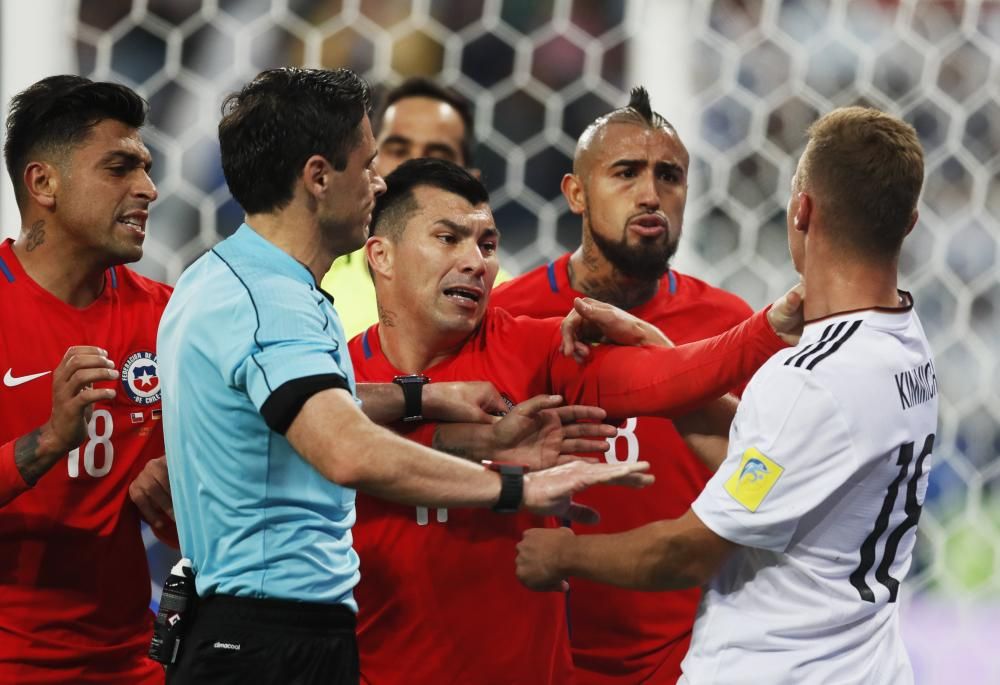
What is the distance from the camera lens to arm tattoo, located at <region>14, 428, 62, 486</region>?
6.83 ft

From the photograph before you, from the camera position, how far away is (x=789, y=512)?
172cm

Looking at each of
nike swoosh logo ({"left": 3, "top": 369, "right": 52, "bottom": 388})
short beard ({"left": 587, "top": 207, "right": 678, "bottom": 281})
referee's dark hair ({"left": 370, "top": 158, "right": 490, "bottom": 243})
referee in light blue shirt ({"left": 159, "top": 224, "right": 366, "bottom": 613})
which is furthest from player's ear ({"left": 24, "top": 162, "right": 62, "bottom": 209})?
short beard ({"left": 587, "top": 207, "right": 678, "bottom": 281})

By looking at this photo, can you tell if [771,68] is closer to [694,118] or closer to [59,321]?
[694,118]

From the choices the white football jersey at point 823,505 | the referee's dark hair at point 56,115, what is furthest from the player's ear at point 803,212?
the referee's dark hair at point 56,115

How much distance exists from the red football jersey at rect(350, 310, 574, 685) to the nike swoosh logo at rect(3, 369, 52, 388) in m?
0.66

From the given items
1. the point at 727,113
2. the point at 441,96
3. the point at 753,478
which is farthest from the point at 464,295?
the point at 727,113

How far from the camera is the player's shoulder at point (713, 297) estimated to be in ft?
8.90

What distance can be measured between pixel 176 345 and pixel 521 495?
53 centimetres

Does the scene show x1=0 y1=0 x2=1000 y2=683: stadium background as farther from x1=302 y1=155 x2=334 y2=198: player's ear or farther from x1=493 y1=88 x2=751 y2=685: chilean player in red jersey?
x1=302 y1=155 x2=334 y2=198: player's ear

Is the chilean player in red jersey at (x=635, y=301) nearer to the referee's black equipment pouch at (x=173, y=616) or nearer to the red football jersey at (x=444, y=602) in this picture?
the red football jersey at (x=444, y=602)

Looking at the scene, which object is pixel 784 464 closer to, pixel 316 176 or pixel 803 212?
pixel 803 212

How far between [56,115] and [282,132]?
0.79 meters

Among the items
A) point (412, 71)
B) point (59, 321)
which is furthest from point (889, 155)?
point (412, 71)

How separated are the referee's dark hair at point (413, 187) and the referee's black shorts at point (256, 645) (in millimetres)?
893
